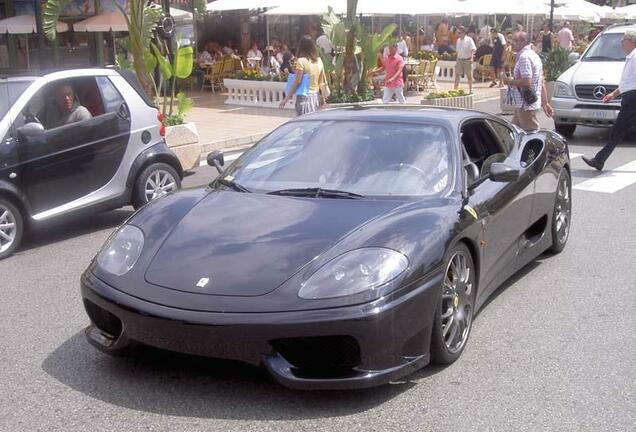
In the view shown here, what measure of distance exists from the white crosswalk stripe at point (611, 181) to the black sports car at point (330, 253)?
4.53 m

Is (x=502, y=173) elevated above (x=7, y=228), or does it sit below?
above

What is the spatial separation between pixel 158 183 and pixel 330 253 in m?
5.10

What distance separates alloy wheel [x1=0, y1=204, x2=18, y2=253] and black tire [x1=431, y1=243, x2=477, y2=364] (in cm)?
444

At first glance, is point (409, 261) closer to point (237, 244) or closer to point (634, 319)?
point (237, 244)

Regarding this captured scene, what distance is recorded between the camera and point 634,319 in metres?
5.61

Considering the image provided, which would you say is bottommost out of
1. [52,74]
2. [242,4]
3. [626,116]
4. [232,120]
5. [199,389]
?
[232,120]

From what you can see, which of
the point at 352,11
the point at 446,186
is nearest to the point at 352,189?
the point at 446,186

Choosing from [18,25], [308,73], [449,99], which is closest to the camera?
[308,73]

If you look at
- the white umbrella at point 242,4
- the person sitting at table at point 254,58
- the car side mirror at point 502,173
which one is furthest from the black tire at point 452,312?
the person sitting at table at point 254,58

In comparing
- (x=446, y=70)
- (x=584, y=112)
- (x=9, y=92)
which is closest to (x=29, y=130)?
(x=9, y=92)

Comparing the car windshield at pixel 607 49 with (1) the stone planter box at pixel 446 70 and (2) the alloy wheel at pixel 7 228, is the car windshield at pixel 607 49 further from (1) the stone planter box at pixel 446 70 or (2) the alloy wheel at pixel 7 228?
(1) the stone planter box at pixel 446 70

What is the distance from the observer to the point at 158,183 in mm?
9102

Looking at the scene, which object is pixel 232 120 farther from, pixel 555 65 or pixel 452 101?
pixel 555 65

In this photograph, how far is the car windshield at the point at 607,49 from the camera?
15344mm
